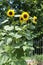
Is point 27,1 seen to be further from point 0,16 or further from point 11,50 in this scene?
point 11,50

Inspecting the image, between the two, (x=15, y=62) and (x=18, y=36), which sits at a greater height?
(x=18, y=36)

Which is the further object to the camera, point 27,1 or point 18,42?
point 27,1

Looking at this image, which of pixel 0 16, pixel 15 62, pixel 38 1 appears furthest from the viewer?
pixel 38 1

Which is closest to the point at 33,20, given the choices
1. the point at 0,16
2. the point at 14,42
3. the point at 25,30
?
the point at 25,30

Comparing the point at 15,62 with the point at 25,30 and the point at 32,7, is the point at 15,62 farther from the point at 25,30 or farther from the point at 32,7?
the point at 32,7

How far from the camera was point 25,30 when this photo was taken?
2922mm

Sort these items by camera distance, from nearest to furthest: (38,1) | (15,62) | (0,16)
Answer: (15,62) < (0,16) < (38,1)

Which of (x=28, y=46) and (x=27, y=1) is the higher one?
(x=28, y=46)

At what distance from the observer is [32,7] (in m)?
10.4

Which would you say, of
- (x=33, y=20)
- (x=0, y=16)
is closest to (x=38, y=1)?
(x=0, y=16)

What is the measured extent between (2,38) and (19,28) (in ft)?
0.74

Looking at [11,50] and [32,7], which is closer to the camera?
[11,50]

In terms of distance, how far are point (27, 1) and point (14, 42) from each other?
7.45 m

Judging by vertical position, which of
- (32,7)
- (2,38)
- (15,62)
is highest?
(2,38)
